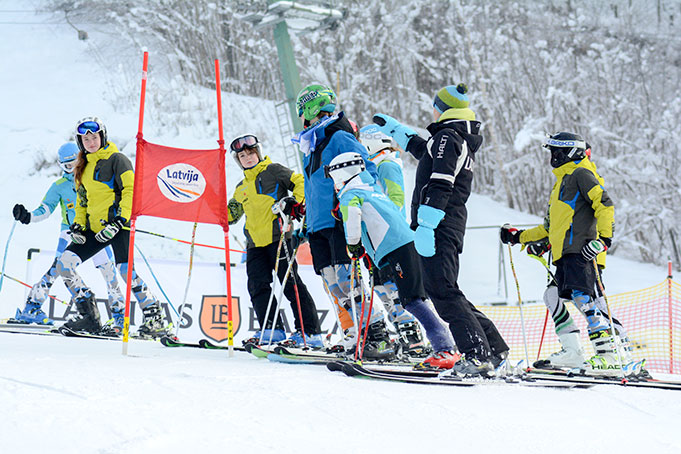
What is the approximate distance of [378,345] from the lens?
4.70 metres

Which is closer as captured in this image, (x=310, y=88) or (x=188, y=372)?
(x=188, y=372)

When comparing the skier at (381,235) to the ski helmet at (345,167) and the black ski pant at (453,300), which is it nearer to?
the ski helmet at (345,167)

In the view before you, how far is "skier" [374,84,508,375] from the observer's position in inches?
156

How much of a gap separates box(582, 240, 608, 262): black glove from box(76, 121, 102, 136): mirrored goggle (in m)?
4.00

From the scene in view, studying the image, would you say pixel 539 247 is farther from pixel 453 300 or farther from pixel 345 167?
pixel 345 167

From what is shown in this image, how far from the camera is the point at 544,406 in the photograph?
3.45 metres

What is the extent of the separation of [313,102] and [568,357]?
253 cm

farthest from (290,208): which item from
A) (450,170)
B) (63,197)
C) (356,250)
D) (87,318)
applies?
(63,197)

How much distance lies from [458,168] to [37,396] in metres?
2.50

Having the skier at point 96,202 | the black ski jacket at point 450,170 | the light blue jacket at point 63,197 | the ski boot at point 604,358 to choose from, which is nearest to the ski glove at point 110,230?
the skier at point 96,202

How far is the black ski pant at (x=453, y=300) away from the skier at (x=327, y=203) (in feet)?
2.53

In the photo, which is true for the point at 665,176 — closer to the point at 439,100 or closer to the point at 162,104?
the point at 162,104

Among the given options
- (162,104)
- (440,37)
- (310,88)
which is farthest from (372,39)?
(310,88)

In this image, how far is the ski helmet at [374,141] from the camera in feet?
18.9
